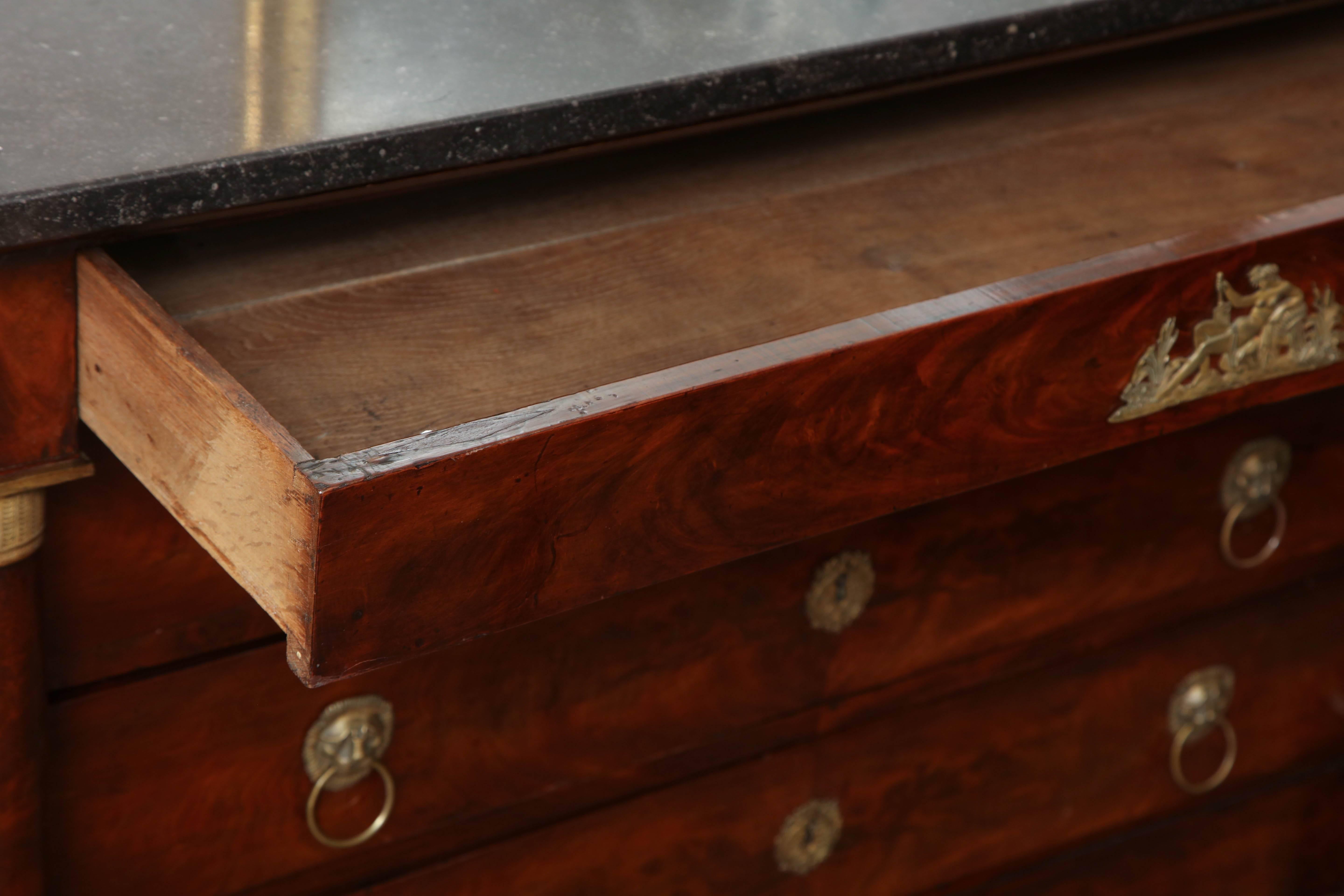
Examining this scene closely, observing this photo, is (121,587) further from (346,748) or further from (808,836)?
(808,836)

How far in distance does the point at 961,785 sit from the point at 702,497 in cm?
54

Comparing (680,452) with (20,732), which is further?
(20,732)

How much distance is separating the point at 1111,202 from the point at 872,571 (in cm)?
26

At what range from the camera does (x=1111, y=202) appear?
2.65 feet

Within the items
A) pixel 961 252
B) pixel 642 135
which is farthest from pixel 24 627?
pixel 961 252

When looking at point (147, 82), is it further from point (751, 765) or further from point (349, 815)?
point (751, 765)

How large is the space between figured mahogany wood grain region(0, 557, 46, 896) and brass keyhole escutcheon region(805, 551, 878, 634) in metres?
0.43

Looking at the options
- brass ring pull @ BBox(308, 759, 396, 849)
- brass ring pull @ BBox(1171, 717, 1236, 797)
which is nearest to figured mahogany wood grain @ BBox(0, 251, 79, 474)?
brass ring pull @ BBox(308, 759, 396, 849)

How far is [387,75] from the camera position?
70cm

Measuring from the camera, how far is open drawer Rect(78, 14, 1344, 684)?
0.51m

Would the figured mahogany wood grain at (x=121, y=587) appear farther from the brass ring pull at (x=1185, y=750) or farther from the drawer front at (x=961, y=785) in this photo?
the brass ring pull at (x=1185, y=750)

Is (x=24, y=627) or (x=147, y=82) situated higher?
(x=147, y=82)

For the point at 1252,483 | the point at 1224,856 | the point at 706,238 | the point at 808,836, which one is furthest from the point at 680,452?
the point at 1224,856

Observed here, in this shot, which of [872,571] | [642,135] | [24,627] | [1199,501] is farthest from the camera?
[1199,501]
